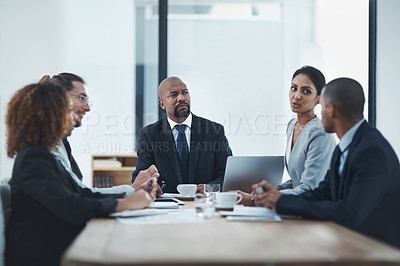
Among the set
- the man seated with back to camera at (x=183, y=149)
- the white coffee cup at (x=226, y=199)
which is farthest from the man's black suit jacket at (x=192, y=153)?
the white coffee cup at (x=226, y=199)

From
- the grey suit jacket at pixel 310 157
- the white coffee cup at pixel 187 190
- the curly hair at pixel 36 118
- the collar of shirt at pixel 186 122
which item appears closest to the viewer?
the curly hair at pixel 36 118

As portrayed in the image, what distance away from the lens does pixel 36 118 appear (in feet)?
6.94

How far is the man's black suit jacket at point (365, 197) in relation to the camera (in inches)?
77.7

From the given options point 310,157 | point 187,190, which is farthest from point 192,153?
point 310,157

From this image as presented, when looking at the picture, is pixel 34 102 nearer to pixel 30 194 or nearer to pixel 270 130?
pixel 30 194

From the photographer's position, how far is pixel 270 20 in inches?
201

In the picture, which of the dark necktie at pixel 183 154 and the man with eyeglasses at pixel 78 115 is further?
the dark necktie at pixel 183 154

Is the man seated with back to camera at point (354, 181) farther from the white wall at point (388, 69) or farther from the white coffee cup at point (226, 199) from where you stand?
the white wall at point (388, 69)

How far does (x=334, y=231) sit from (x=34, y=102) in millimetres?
1274

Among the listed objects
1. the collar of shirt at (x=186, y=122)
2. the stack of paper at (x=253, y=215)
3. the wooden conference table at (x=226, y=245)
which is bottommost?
the stack of paper at (x=253, y=215)

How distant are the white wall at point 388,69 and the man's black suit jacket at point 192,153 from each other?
5.19ft

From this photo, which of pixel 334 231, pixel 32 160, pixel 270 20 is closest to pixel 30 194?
pixel 32 160

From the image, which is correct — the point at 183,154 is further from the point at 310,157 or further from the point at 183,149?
the point at 310,157

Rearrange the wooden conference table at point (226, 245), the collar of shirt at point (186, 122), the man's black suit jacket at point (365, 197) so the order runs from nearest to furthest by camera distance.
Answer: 1. the wooden conference table at point (226, 245)
2. the man's black suit jacket at point (365, 197)
3. the collar of shirt at point (186, 122)
